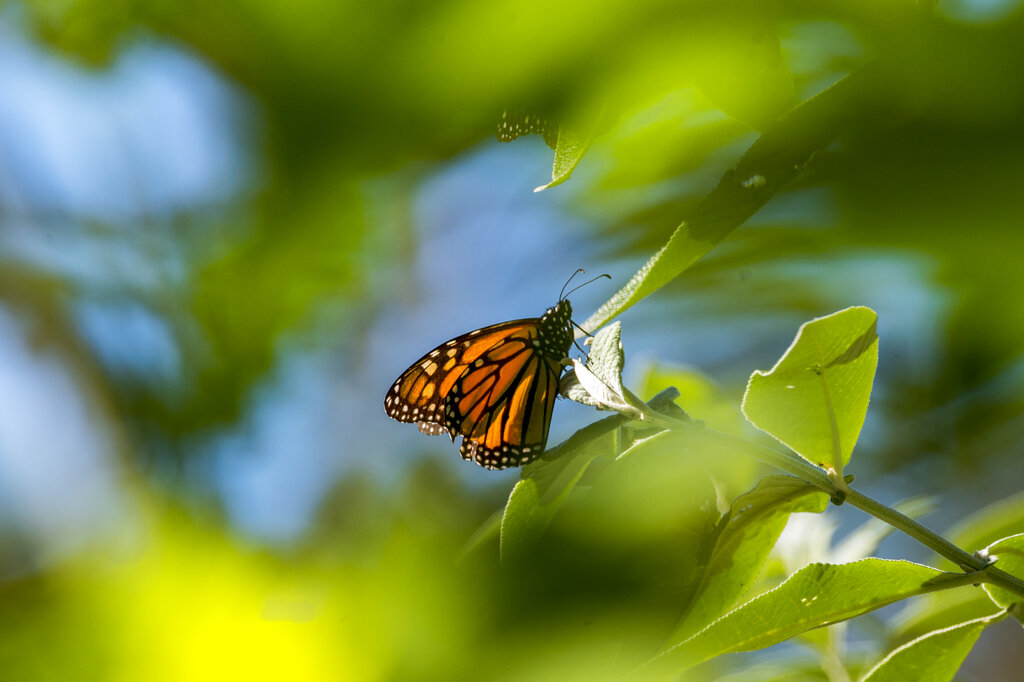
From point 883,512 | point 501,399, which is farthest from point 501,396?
point 883,512

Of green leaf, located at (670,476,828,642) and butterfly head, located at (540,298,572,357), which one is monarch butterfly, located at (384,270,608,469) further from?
green leaf, located at (670,476,828,642)

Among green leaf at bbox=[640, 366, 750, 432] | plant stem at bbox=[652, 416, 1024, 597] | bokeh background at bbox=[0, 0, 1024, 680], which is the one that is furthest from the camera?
green leaf at bbox=[640, 366, 750, 432]

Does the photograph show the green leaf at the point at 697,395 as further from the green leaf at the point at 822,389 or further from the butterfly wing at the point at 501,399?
the green leaf at the point at 822,389

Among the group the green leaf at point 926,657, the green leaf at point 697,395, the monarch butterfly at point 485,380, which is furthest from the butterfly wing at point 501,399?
the green leaf at point 926,657

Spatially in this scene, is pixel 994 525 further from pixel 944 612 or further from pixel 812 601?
pixel 812 601

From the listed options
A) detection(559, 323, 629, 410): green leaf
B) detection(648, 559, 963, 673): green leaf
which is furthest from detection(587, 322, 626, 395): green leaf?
detection(648, 559, 963, 673): green leaf

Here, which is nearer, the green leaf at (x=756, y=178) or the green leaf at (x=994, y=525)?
the green leaf at (x=756, y=178)
